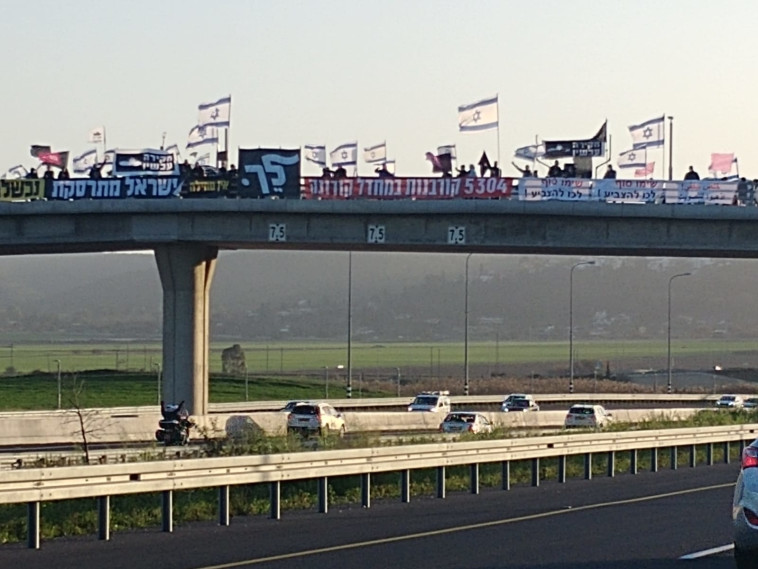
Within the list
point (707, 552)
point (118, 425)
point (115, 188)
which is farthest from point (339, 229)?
point (707, 552)

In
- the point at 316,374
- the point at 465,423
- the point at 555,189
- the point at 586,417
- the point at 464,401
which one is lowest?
the point at 316,374

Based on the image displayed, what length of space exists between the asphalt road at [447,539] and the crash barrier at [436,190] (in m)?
25.6

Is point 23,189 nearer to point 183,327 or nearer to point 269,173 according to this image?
point 183,327

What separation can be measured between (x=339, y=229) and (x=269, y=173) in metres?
3.10

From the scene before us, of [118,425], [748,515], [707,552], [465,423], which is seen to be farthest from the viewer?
[465,423]

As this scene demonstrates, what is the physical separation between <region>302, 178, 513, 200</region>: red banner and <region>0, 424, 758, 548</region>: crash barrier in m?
19.1

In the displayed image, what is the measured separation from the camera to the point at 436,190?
48.6 meters

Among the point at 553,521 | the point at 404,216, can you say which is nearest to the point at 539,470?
the point at 553,521

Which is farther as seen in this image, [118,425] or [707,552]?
[118,425]

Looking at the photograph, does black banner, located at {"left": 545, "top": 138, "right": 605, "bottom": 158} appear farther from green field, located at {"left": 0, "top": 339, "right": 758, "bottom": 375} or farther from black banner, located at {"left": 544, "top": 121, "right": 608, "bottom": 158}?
green field, located at {"left": 0, "top": 339, "right": 758, "bottom": 375}

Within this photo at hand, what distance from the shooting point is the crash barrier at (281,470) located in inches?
650

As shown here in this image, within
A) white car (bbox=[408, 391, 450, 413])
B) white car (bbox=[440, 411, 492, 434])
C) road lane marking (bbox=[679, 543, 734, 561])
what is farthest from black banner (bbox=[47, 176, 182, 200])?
road lane marking (bbox=[679, 543, 734, 561])

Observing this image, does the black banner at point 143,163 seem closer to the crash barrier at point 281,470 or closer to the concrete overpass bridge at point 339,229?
the concrete overpass bridge at point 339,229

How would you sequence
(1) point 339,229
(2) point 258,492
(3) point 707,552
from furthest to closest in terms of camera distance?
(1) point 339,229
(2) point 258,492
(3) point 707,552
